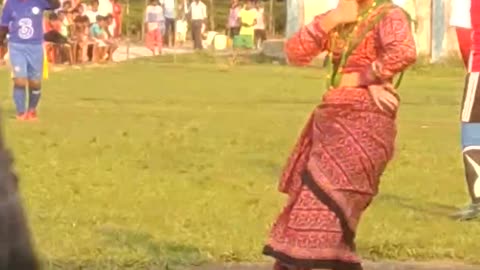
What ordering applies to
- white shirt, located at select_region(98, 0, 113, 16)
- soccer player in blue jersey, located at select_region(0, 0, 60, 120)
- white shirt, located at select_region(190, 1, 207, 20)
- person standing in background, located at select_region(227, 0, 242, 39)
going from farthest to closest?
person standing in background, located at select_region(227, 0, 242, 39) → white shirt, located at select_region(190, 1, 207, 20) → white shirt, located at select_region(98, 0, 113, 16) → soccer player in blue jersey, located at select_region(0, 0, 60, 120)

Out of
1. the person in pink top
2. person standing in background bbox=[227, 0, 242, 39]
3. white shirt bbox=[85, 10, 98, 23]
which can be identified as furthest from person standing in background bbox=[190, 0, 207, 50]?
white shirt bbox=[85, 10, 98, 23]

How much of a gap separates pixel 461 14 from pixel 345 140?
124 inches

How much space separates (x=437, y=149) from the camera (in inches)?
552

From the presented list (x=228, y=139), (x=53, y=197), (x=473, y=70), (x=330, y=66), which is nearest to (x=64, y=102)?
(x=228, y=139)

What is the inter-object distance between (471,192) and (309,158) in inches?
127

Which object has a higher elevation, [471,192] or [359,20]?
[359,20]

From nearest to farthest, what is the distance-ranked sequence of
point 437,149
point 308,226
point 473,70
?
1. point 308,226
2. point 473,70
3. point 437,149

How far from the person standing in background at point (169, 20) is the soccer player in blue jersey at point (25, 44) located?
77.2 feet

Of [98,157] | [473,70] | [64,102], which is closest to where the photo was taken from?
[473,70]

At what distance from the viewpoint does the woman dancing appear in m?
6.51

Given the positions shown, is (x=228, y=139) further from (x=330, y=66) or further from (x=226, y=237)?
(x=330, y=66)

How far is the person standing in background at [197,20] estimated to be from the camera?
40.3 metres

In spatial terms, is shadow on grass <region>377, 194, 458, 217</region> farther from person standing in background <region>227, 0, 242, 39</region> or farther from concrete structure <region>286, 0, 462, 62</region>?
person standing in background <region>227, 0, 242, 39</region>

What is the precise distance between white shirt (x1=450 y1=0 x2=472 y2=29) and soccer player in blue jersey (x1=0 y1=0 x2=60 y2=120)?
8.39m
